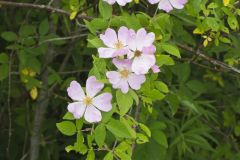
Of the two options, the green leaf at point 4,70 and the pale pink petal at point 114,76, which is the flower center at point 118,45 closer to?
the pale pink petal at point 114,76

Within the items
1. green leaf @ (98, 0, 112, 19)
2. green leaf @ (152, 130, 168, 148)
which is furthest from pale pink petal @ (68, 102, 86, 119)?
green leaf @ (152, 130, 168, 148)

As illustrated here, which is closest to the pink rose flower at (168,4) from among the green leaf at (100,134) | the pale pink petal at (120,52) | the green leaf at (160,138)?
the pale pink petal at (120,52)

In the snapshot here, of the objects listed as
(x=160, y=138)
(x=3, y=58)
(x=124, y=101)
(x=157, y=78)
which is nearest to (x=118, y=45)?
(x=124, y=101)

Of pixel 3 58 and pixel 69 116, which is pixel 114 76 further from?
pixel 3 58

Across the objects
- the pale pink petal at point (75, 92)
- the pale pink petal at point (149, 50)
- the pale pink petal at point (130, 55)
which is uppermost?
the pale pink petal at point (130, 55)

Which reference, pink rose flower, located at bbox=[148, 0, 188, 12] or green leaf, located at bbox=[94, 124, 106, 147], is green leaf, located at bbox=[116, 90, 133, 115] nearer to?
green leaf, located at bbox=[94, 124, 106, 147]

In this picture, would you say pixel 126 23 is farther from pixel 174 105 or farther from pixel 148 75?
pixel 174 105
